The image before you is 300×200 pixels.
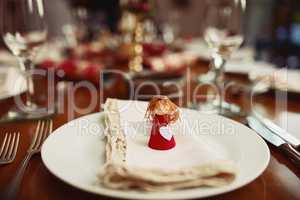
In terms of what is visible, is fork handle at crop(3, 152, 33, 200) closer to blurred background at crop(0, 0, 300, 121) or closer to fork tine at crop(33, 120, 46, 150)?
fork tine at crop(33, 120, 46, 150)

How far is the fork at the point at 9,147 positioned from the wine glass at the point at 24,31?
0.11 meters

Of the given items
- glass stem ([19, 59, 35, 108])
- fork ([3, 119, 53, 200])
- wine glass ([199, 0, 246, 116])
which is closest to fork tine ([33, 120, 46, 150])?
fork ([3, 119, 53, 200])

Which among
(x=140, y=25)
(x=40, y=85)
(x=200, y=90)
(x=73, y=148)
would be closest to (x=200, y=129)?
(x=73, y=148)

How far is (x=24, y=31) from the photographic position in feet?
2.85

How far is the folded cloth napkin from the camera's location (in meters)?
0.47

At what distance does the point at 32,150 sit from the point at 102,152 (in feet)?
0.42

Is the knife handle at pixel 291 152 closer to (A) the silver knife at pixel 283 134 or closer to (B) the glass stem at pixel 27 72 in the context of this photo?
(A) the silver knife at pixel 283 134

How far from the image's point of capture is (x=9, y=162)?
0.61m

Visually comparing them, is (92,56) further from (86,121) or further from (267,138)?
(267,138)

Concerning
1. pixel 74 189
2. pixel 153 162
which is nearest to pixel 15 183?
pixel 74 189

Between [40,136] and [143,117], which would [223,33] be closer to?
[143,117]

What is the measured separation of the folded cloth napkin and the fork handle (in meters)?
0.12

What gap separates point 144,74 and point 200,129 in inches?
13.0


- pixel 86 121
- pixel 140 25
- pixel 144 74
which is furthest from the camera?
pixel 140 25
